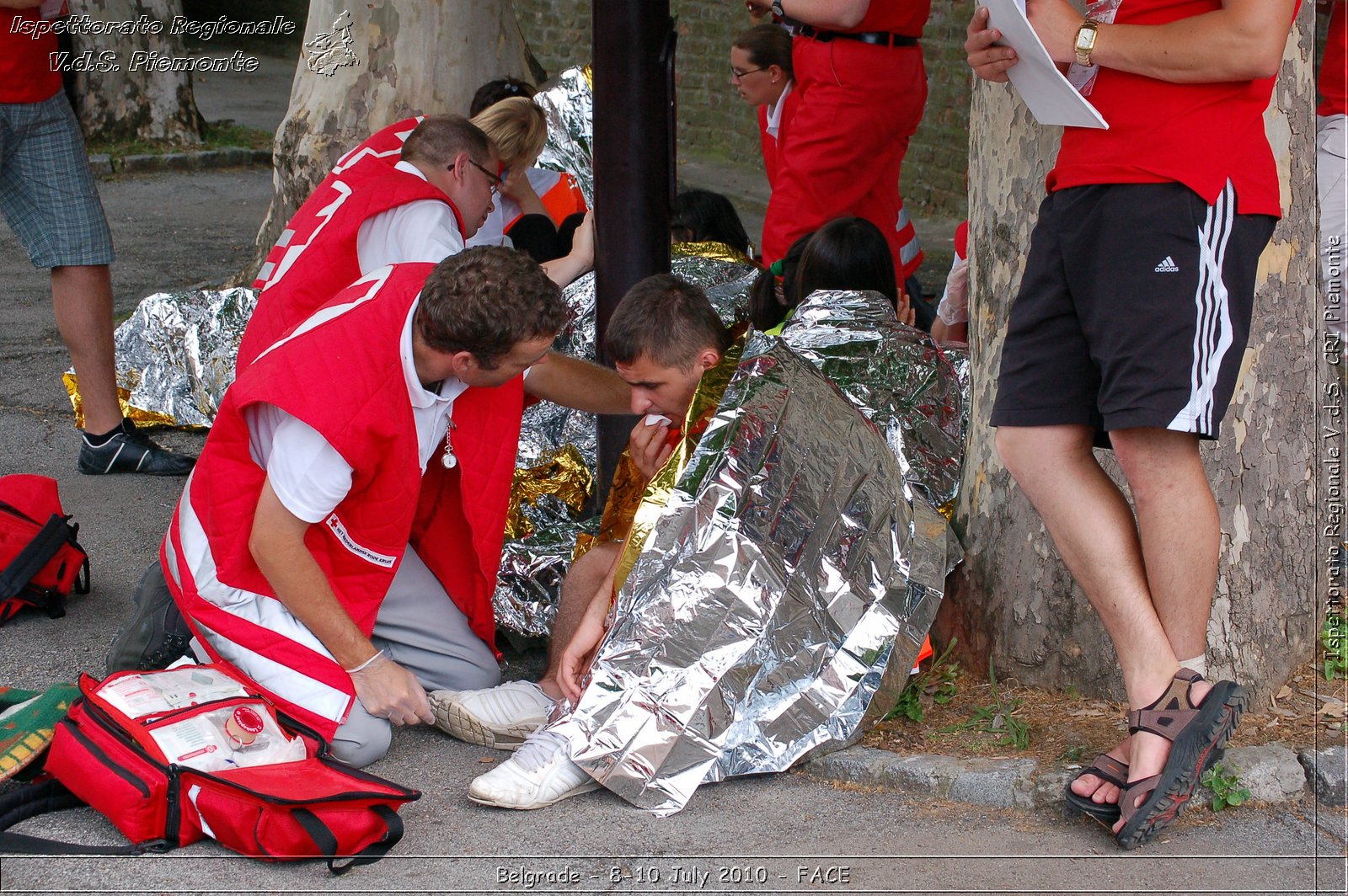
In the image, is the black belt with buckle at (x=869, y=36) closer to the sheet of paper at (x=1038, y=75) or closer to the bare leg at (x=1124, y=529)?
the sheet of paper at (x=1038, y=75)

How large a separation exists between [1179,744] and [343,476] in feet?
5.49

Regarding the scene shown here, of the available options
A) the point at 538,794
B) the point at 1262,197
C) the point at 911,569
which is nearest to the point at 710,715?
the point at 538,794

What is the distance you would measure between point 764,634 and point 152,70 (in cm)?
976

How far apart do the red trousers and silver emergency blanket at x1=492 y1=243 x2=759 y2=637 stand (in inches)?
10.7

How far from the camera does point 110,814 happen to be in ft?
7.84

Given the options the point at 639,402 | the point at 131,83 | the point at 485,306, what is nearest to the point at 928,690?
the point at 639,402

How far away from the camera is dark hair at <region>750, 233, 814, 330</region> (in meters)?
4.20

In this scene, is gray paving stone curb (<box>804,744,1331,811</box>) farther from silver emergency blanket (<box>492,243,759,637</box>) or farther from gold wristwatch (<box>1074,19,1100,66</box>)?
gold wristwatch (<box>1074,19,1100,66</box>)

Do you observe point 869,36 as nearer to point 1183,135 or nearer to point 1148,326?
point 1183,135

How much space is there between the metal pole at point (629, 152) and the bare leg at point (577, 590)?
67 cm

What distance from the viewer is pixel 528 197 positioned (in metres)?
4.86

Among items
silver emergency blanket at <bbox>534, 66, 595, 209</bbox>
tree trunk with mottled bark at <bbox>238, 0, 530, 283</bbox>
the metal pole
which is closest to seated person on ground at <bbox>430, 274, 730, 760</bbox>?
the metal pole

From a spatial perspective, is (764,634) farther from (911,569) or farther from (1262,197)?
(1262,197)

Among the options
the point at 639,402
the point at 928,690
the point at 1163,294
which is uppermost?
the point at 1163,294
